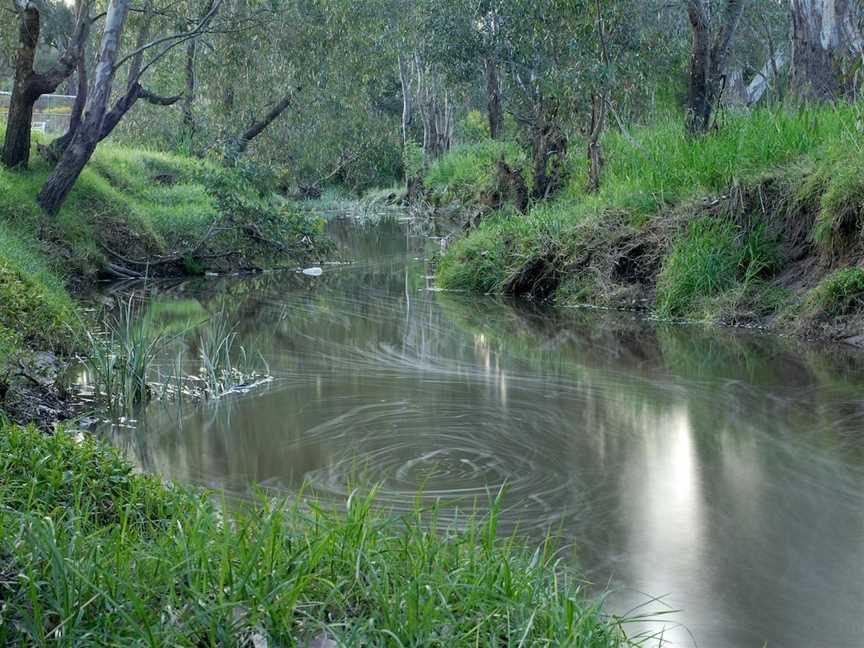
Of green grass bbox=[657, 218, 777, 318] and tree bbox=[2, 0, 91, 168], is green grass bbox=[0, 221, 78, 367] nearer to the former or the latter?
tree bbox=[2, 0, 91, 168]

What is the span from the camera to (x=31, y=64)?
569 inches

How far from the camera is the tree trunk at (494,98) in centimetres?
2541

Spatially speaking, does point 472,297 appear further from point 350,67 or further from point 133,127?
point 133,127

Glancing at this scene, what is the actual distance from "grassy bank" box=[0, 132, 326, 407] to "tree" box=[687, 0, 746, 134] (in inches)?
221

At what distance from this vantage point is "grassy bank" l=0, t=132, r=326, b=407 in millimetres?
A: 13430

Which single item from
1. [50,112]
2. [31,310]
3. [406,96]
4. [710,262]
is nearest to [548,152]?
[710,262]

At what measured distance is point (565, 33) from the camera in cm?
1548

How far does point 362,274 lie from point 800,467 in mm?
10479

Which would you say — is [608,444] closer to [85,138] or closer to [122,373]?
[122,373]

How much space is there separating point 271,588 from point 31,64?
12.7 metres

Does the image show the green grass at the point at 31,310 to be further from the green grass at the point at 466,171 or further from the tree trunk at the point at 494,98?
the tree trunk at the point at 494,98

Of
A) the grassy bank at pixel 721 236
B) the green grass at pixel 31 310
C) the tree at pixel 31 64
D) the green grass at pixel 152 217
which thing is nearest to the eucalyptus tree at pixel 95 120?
the green grass at pixel 152 217

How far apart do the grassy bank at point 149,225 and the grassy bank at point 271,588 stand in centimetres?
846

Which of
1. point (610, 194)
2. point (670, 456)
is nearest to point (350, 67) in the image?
point (610, 194)
